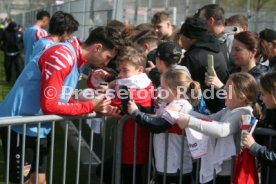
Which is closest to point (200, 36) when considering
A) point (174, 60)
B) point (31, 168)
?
point (174, 60)

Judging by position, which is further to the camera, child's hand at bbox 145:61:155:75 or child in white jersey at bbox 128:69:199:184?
child's hand at bbox 145:61:155:75

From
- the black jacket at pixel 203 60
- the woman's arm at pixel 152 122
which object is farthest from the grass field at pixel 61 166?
the woman's arm at pixel 152 122

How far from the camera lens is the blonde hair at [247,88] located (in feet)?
13.5

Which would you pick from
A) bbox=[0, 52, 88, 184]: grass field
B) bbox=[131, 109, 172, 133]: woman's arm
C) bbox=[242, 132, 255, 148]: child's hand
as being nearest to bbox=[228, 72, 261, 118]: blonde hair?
bbox=[242, 132, 255, 148]: child's hand

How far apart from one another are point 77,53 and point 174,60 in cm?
95

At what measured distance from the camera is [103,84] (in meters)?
4.87

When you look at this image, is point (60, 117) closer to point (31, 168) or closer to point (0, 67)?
point (31, 168)

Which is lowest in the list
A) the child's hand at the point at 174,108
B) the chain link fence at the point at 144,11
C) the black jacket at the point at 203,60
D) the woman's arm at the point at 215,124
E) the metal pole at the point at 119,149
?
the metal pole at the point at 119,149

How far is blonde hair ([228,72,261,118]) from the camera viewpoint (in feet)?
13.5

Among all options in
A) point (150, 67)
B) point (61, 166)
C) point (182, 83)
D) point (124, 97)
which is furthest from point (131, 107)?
point (61, 166)

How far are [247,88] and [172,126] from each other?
0.68 metres

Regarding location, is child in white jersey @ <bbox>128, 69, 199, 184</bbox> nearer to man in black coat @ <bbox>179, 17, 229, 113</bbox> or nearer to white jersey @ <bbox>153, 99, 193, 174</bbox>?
white jersey @ <bbox>153, 99, 193, 174</bbox>

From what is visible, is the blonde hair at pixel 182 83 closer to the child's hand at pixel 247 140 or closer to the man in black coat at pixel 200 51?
the child's hand at pixel 247 140

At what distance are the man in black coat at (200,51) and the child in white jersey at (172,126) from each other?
30.7 inches
